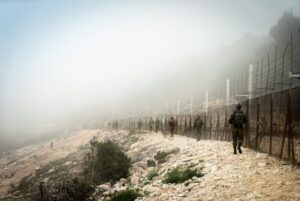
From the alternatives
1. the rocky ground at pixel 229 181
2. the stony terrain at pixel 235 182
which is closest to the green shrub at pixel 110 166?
the rocky ground at pixel 229 181

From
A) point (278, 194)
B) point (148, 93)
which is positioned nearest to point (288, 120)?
point (278, 194)

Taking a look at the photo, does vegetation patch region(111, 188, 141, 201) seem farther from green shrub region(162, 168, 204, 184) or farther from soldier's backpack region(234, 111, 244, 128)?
soldier's backpack region(234, 111, 244, 128)

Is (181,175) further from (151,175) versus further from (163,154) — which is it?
(163,154)

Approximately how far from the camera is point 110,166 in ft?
69.2

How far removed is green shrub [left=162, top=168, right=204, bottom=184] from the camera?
1344 centimetres

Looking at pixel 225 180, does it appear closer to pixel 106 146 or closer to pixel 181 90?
pixel 106 146

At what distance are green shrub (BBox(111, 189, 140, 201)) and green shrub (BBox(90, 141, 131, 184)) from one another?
5.93 meters

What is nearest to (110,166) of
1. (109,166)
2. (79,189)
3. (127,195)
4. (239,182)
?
(109,166)

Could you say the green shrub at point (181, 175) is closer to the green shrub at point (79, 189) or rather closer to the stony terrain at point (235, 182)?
the stony terrain at point (235, 182)

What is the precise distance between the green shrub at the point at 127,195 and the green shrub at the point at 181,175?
116 cm

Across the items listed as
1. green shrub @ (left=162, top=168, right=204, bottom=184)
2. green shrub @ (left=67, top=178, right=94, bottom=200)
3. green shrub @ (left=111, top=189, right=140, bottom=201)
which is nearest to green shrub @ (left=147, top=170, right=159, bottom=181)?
green shrub @ (left=162, top=168, right=204, bottom=184)

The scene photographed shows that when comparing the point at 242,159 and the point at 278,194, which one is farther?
the point at 242,159

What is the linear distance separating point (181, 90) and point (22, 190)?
82.2m

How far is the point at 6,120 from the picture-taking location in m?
187
